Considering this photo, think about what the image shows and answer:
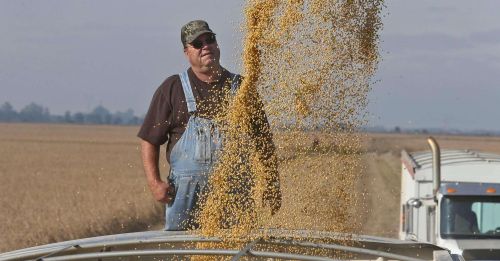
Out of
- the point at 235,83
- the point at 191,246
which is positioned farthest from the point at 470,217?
the point at 191,246

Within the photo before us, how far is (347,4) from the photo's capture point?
511 centimetres

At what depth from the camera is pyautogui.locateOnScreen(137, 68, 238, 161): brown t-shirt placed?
5.38 metres

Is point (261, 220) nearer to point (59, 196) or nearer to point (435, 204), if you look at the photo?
point (435, 204)

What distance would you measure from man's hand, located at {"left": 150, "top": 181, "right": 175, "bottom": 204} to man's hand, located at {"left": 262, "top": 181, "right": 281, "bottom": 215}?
65 centimetres

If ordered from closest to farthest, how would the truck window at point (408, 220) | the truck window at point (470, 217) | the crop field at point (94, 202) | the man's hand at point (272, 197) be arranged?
the man's hand at point (272, 197) < the crop field at point (94, 202) < the truck window at point (470, 217) < the truck window at point (408, 220)

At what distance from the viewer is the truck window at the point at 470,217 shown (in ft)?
30.7

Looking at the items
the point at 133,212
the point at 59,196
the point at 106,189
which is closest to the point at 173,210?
the point at 133,212

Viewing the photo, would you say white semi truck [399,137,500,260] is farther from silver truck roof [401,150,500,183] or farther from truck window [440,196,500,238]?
silver truck roof [401,150,500,183]

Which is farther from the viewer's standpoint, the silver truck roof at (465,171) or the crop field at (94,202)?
the silver truck roof at (465,171)

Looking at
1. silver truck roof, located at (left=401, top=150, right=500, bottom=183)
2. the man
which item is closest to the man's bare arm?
the man

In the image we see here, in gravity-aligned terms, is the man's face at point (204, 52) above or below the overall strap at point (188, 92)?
above

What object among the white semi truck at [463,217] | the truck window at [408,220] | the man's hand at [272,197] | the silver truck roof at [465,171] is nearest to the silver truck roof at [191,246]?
the man's hand at [272,197]

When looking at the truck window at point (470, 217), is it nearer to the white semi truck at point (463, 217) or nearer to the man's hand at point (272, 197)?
the white semi truck at point (463, 217)

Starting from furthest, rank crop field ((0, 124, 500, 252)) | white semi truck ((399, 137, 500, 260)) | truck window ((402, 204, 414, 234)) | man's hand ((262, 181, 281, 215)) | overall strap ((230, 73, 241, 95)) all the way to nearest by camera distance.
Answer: truck window ((402, 204, 414, 234)), white semi truck ((399, 137, 500, 260)), crop field ((0, 124, 500, 252)), overall strap ((230, 73, 241, 95)), man's hand ((262, 181, 281, 215))
